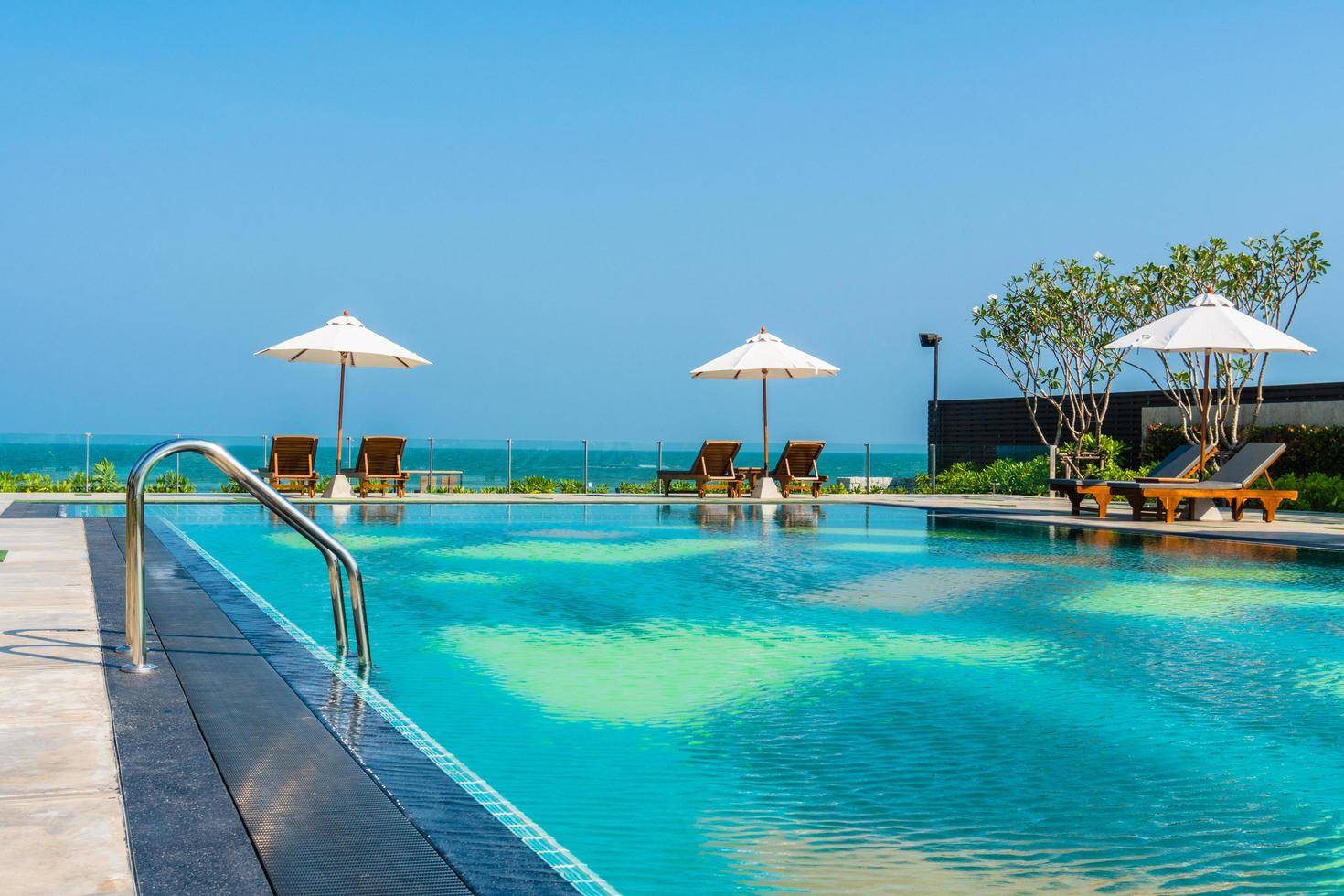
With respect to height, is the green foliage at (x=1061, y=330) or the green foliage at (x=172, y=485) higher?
the green foliage at (x=1061, y=330)

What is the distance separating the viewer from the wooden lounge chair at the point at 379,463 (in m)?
16.2

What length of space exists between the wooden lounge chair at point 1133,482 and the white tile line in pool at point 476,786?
1109cm

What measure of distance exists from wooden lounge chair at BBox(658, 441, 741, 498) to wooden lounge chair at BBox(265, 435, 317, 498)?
5.24 meters

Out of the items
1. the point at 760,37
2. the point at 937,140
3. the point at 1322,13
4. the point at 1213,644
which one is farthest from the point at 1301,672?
the point at 937,140

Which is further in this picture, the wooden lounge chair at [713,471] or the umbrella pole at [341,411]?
the wooden lounge chair at [713,471]

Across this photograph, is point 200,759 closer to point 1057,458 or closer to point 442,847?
point 442,847

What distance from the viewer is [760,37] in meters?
31.4

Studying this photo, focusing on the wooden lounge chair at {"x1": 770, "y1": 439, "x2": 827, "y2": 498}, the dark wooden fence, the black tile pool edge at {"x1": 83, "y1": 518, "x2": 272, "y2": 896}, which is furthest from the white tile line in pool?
the dark wooden fence

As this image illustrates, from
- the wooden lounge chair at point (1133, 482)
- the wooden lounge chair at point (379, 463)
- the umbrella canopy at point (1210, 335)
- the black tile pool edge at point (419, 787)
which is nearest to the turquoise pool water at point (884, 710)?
the black tile pool edge at point (419, 787)

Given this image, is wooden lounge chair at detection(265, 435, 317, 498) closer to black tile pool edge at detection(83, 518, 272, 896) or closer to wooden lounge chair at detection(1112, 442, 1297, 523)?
wooden lounge chair at detection(1112, 442, 1297, 523)

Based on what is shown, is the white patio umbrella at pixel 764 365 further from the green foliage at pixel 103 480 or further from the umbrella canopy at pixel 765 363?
the green foliage at pixel 103 480

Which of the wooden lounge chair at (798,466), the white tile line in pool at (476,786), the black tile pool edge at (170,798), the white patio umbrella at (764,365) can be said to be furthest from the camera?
the white patio umbrella at (764,365)

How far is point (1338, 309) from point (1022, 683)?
72.1ft

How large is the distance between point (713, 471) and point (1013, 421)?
10.1 meters
